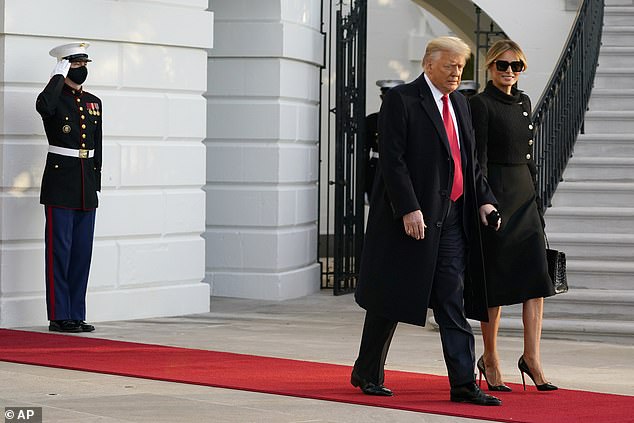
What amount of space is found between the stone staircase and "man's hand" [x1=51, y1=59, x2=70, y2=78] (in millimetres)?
3207

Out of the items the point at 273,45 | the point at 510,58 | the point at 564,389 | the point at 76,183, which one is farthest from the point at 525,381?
the point at 273,45

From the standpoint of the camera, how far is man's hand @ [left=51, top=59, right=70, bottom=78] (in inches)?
356

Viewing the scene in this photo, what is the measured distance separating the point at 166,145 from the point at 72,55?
1277 millimetres

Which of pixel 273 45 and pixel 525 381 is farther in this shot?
pixel 273 45

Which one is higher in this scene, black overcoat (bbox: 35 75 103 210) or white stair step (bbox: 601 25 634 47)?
white stair step (bbox: 601 25 634 47)

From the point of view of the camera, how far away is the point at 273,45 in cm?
1152

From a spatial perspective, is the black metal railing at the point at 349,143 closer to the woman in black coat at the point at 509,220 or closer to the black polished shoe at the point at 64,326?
the black polished shoe at the point at 64,326

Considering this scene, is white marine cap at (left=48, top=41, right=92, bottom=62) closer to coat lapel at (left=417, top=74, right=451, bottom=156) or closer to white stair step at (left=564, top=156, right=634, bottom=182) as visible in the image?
coat lapel at (left=417, top=74, right=451, bottom=156)

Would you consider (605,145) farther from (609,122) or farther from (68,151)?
(68,151)

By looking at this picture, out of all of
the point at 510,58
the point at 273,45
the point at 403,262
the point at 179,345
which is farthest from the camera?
the point at 273,45

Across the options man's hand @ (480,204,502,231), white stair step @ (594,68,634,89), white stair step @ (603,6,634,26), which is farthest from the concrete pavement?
white stair step @ (603,6,634,26)

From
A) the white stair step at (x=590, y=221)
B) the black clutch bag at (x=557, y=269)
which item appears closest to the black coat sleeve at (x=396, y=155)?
the black clutch bag at (x=557, y=269)

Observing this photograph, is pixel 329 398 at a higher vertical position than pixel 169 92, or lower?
lower

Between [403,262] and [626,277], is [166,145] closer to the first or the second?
[626,277]
